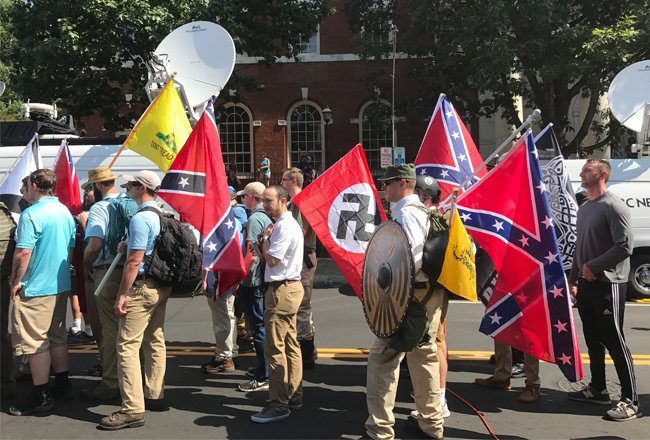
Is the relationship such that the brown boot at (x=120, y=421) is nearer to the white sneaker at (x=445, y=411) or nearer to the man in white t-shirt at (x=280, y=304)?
the man in white t-shirt at (x=280, y=304)

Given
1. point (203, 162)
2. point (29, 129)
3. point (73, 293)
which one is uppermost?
point (29, 129)

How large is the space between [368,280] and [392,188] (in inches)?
27.9

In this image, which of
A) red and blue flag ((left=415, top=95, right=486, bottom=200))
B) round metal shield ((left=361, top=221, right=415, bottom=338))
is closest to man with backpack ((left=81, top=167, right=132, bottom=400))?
round metal shield ((left=361, top=221, right=415, bottom=338))

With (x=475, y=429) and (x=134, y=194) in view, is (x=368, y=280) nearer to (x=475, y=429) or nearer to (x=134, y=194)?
(x=475, y=429)

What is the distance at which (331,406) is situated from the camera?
16.5 feet

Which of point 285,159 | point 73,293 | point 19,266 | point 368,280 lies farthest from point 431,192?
point 285,159

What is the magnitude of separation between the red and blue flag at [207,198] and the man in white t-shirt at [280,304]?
1.46 feet

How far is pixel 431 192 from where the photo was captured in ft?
16.4

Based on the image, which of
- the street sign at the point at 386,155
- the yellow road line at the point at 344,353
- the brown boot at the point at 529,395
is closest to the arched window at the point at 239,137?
the street sign at the point at 386,155

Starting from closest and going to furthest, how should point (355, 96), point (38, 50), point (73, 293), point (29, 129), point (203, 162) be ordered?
point (203, 162)
point (73, 293)
point (29, 129)
point (38, 50)
point (355, 96)

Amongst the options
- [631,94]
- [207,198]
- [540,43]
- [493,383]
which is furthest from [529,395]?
[540,43]

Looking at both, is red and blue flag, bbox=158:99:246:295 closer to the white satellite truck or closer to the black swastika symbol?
the black swastika symbol

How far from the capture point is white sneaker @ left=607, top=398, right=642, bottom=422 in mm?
4656

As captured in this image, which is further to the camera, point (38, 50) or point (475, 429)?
point (38, 50)
